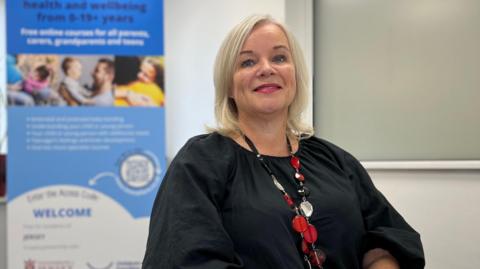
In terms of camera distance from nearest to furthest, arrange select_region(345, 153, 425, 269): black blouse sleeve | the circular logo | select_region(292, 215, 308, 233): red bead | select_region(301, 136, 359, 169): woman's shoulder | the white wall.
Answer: select_region(292, 215, 308, 233): red bead, select_region(345, 153, 425, 269): black blouse sleeve, select_region(301, 136, 359, 169): woman's shoulder, the white wall, the circular logo

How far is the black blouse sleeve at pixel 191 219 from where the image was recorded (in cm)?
98

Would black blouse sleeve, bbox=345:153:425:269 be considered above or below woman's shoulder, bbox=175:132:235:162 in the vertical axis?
below

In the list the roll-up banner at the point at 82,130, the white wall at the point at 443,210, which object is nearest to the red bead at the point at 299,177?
the white wall at the point at 443,210

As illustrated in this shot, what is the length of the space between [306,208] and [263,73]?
1.36 feet

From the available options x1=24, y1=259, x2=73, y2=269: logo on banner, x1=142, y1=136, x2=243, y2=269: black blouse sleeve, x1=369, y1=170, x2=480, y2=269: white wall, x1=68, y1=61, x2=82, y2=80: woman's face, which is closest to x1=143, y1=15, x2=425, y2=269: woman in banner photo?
x1=142, y1=136, x2=243, y2=269: black blouse sleeve

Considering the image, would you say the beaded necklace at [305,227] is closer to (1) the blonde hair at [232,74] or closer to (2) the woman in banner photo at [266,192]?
(2) the woman in banner photo at [266,192]

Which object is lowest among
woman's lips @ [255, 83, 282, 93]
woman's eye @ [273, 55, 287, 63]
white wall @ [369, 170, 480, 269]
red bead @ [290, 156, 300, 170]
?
white wall @ [369, 170, 480, 269]

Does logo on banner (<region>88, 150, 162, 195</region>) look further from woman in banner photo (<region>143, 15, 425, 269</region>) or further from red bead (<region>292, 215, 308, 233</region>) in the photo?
red bead (<region>292, 215, 308, 233</region>)

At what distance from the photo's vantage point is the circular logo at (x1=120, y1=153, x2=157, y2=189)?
2.41 metres

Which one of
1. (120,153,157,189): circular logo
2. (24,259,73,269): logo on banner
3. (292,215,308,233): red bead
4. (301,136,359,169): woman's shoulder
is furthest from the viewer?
(120,153,157,189): circular logo

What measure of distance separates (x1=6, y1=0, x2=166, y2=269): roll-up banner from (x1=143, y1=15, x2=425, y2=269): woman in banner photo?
4.05 feet

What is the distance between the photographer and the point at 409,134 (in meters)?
2.11

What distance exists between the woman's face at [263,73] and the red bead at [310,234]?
37 cm

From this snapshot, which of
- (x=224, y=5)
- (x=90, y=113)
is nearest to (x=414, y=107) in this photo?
(x=224, y=5)
